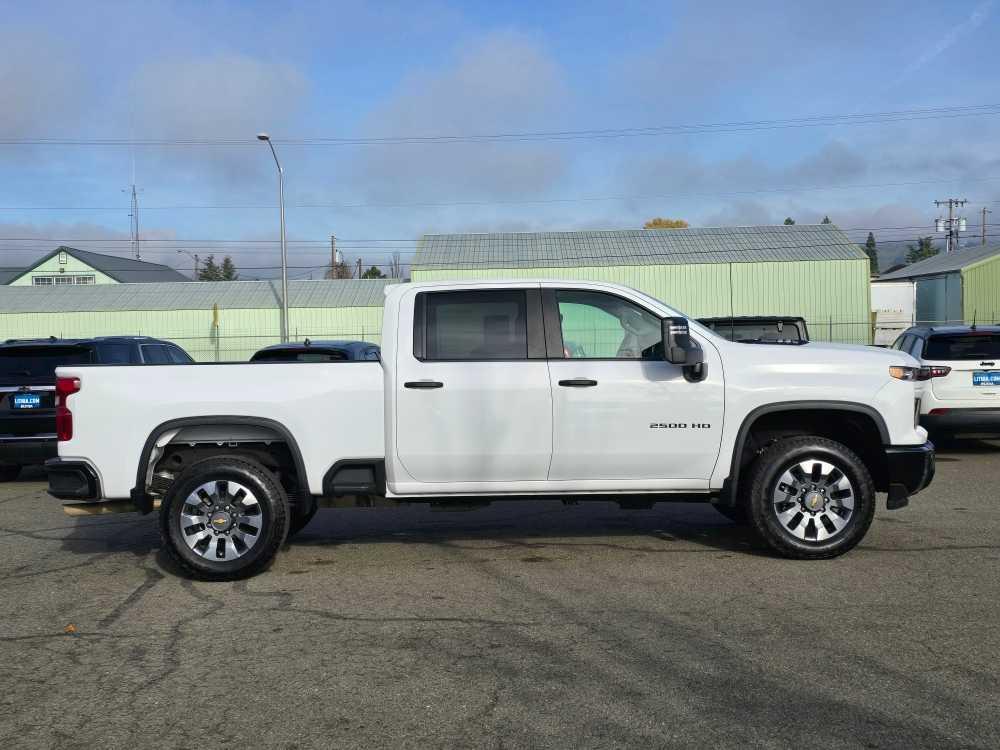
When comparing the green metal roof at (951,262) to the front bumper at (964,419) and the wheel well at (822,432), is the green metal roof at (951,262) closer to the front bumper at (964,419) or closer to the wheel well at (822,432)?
the front bumper at (964,419)

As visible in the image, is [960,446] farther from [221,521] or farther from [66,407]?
[66,407]

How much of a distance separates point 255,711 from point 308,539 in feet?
12.6

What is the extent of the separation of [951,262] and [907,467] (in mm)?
54396

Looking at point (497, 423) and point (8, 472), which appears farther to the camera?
point (8, 472)

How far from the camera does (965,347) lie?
12.0 m

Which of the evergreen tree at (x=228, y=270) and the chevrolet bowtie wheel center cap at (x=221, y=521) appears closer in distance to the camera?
the chevrolet bowtie wheel center cap at (x=221, y=521)

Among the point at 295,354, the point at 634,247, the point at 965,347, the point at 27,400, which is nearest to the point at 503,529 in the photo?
the point at 295,354

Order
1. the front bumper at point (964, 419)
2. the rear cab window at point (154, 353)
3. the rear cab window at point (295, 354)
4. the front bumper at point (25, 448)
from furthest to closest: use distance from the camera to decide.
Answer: the rear cab window at point (154, 353) → the rear cab window at point (295, 354) → the front bumper at point (964, 419) → the front bumper at point (25, 448)

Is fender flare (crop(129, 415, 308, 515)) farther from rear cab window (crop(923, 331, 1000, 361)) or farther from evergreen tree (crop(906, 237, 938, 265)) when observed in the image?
evergreen tree (crop(906, 237, 938, 265))

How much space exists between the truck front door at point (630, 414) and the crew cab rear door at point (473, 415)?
0.43ft

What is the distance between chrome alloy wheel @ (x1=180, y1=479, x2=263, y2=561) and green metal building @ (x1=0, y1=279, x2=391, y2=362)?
117ft

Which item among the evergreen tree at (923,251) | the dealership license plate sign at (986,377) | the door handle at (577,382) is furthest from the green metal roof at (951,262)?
the evergreen tree at (923,251)

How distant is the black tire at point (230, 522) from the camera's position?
21.8ft

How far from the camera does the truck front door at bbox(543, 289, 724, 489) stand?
22.2 ft
